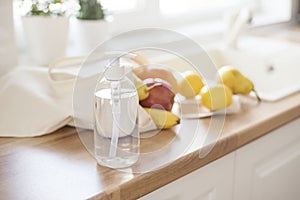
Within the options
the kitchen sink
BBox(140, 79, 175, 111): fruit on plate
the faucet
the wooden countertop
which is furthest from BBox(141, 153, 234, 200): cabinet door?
the faucet

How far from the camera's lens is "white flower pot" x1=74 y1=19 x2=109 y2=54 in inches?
53.7

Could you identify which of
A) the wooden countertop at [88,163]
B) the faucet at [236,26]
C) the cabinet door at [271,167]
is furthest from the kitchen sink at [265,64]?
the wooden countertop at [88,163]

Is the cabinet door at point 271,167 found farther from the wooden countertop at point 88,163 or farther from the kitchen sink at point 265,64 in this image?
the kitchen sink at point 265,64

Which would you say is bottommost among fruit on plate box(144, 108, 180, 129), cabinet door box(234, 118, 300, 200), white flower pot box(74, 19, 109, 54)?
cabinet door box(234, 118, 300, 200)

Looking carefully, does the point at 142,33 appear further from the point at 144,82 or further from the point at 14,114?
the point at 14,114

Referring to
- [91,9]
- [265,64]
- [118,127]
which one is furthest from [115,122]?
[265,64]

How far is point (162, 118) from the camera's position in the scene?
3.33ft

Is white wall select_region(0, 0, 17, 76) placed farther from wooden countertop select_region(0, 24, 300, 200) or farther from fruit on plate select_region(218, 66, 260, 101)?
fruit on plate select_region(218, 66, 260, 101)

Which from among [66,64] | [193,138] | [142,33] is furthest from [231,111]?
[66,64]

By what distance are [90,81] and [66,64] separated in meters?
0.17

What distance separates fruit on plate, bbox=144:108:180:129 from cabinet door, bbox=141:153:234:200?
0.39 feet

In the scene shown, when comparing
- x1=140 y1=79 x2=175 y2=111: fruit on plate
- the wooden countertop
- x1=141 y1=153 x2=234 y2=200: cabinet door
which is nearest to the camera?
the wooden countertop

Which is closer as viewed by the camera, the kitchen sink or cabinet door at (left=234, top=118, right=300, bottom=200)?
cabinet door at (left=234, top=118, right=300, bottom=200)

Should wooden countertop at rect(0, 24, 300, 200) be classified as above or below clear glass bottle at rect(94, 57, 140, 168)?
below
